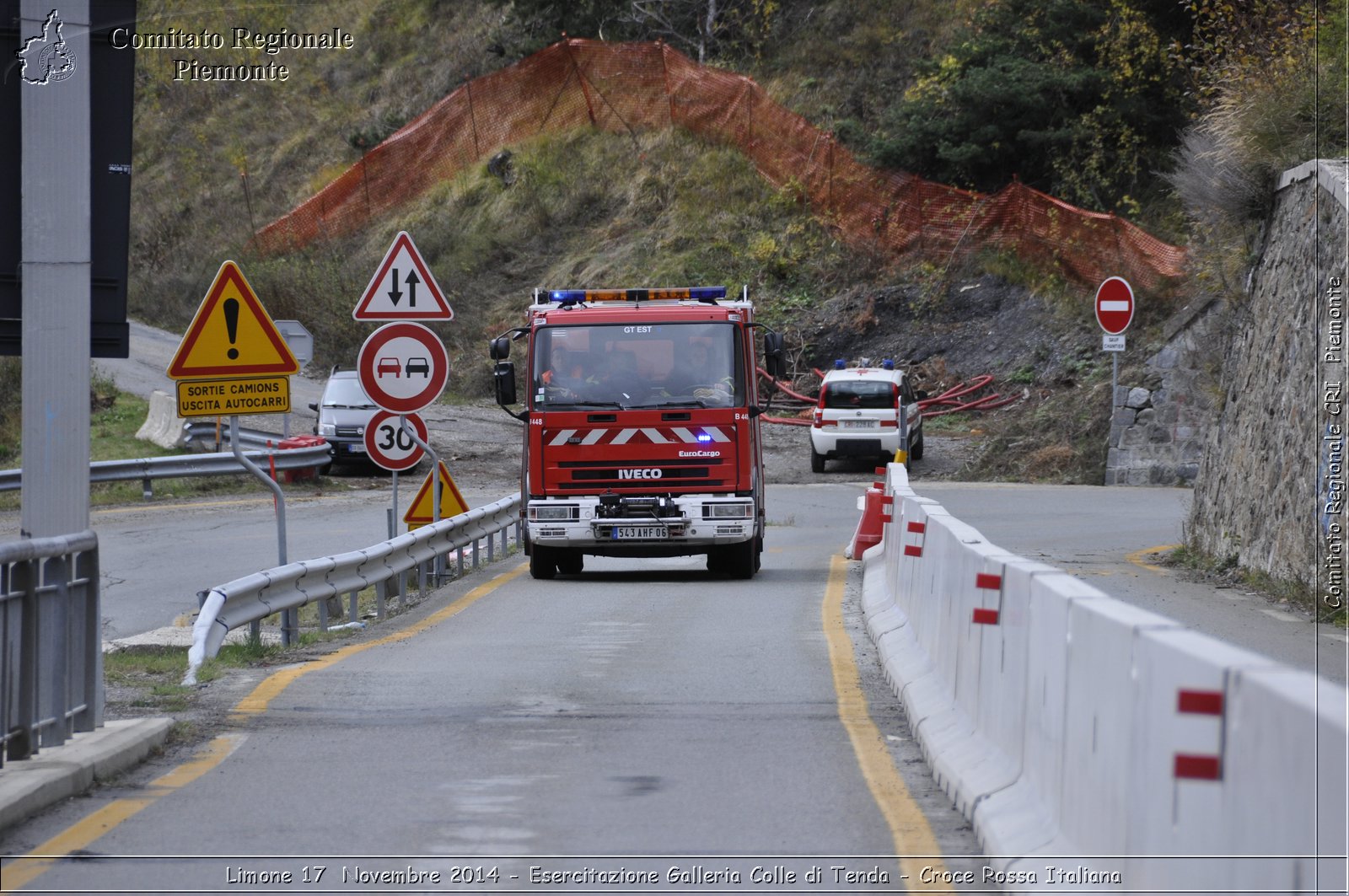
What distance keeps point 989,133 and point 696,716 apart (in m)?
34.0

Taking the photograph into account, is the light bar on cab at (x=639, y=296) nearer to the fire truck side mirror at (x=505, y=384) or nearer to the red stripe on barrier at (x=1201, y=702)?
the fire truck side mirror at (x=505, y=384)

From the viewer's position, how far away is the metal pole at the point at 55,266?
25.0 ft

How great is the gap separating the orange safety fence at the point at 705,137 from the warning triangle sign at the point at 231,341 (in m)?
27.8

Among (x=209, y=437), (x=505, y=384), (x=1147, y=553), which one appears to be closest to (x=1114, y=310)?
(x=1147, y=553)

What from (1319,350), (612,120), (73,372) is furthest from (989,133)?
(73,372)

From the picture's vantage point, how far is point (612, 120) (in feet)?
168

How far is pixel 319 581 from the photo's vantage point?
40.9ft

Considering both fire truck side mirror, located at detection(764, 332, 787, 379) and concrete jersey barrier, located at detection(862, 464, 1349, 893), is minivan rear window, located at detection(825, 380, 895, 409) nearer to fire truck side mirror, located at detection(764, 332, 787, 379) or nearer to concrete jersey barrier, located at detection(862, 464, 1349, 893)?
fire truck side mirror, located at detection(764, 332, 787, 379)

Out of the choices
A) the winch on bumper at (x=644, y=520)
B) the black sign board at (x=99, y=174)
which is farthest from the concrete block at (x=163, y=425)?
the black sign board at (x=99, y=174)

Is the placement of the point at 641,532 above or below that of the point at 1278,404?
below

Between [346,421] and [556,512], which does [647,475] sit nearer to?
[556,512]

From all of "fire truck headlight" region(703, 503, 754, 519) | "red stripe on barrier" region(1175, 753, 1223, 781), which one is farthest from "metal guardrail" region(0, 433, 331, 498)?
"red stripe on barrier" region(1175, 753, 1223, 781)

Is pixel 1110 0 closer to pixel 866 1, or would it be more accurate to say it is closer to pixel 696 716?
pixel 866 1

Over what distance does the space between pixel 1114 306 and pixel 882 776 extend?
21738 millimetres
